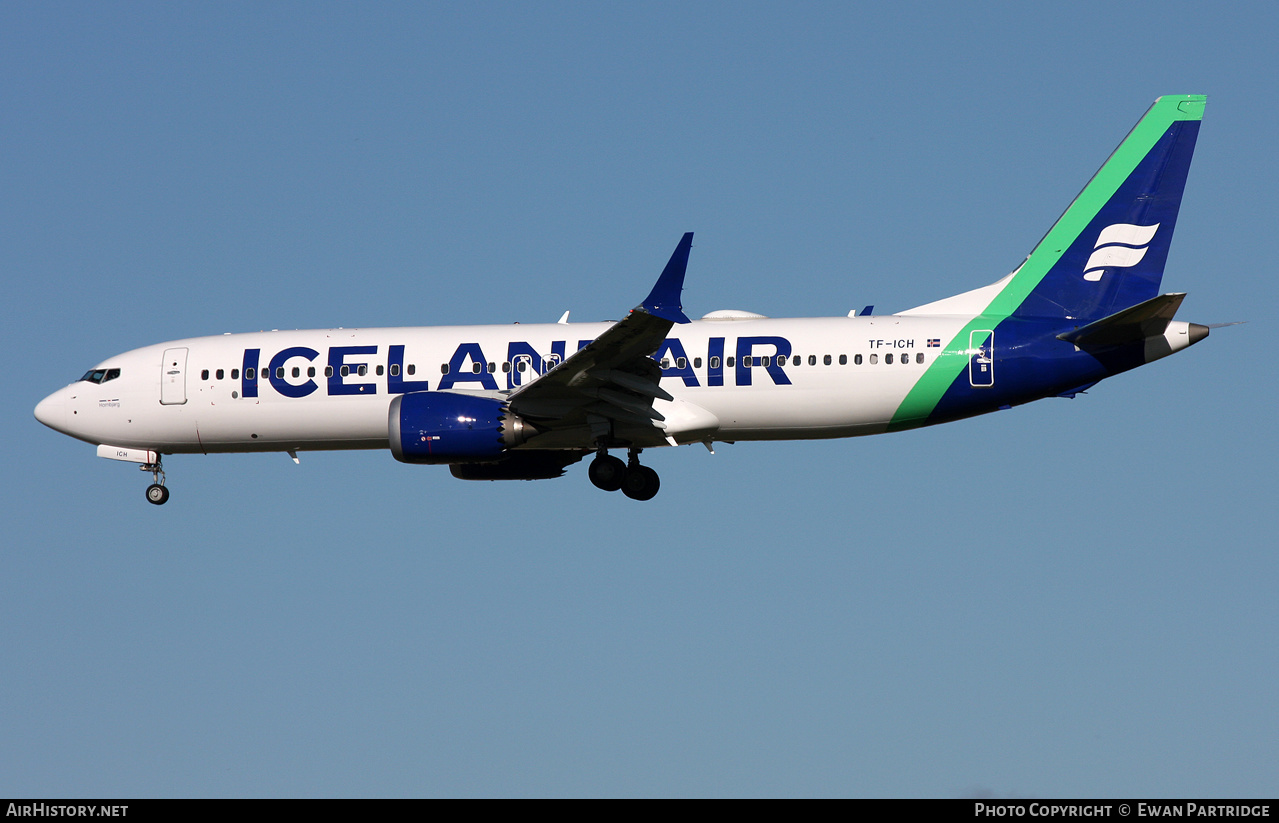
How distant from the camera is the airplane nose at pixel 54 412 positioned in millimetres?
37688

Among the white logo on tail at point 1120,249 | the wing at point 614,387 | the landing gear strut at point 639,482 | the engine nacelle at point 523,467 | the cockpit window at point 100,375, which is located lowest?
the landing gear strut at point 639,482

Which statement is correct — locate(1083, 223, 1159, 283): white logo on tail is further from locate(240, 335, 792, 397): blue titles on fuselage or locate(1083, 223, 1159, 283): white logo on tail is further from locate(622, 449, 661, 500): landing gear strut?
locate(622, 449, 661, 500): landing gear strut

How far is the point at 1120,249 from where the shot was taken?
35.0 meters

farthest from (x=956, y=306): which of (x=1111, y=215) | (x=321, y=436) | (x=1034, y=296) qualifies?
(x=321, y=436)

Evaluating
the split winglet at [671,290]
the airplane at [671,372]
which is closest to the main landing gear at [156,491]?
the airplane at [671,372]

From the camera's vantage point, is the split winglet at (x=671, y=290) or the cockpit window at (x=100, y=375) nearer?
the split winglet at (x=671, y=290)

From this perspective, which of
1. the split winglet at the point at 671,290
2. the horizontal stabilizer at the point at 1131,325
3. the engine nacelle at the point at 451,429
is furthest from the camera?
the engine nacelle at the point at 451,429

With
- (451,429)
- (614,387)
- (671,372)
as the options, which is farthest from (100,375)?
(671,372)

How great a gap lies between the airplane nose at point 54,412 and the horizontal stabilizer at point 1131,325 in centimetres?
2410

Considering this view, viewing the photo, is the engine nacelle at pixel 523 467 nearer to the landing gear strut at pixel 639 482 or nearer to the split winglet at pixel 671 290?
the landing gear strut at pixel 639 482

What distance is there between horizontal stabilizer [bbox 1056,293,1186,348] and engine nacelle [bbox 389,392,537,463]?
12.3 metres
